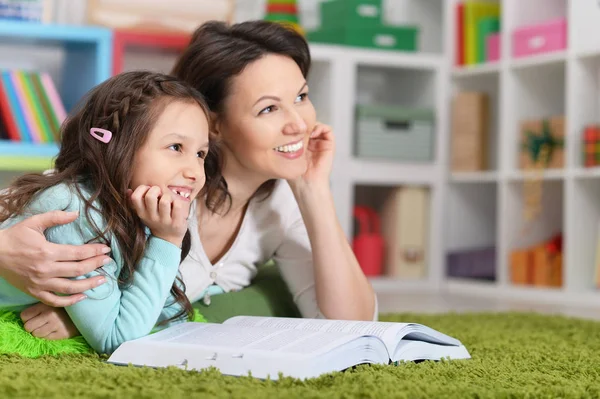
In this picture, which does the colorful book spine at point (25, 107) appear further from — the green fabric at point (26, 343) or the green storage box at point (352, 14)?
the green fabric at point (26, 343)

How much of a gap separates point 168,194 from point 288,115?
44 cm

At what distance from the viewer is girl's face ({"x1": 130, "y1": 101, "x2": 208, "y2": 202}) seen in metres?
1.39

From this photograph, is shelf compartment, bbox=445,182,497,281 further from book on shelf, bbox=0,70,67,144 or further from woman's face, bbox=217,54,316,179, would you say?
woman's face, bbox=217,54,316,179

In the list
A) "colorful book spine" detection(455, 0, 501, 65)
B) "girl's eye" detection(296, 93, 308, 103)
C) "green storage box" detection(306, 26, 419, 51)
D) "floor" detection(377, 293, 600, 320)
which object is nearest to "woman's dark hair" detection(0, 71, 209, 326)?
"girl's eye" detection(296, 93, 308, 103)

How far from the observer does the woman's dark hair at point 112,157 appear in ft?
4.51

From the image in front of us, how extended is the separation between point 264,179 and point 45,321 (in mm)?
569

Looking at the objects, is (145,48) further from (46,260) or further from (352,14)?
(46,260)

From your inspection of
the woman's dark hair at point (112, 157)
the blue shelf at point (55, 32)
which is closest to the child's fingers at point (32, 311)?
the woman's dark hair at point (112, 157)

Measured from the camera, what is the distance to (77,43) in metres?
3.35

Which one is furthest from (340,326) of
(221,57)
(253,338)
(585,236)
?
(585,236)

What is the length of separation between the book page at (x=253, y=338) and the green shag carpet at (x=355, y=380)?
2.2 inches

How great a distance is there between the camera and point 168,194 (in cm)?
134

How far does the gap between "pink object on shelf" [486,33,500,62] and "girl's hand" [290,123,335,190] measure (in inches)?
86.1

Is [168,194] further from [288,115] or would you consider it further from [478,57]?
[478,57]
